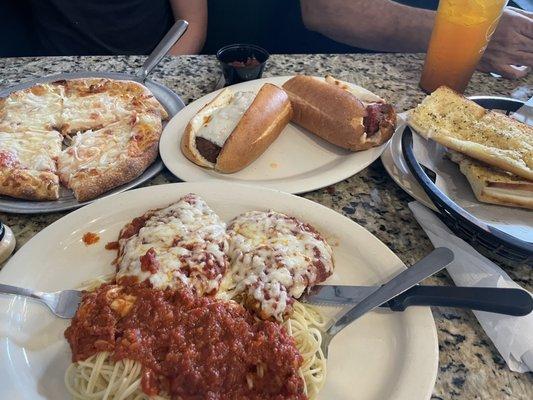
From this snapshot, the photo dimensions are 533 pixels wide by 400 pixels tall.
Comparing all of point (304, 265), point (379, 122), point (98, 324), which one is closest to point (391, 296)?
point (304, 265)

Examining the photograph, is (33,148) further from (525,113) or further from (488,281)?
(525,113)

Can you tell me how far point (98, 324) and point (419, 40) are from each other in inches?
93.0

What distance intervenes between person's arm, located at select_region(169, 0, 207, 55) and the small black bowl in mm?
805

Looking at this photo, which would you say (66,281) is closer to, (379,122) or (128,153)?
(128,153)

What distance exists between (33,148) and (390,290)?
4.61ft

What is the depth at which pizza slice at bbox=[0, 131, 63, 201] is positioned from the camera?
5.05 feet

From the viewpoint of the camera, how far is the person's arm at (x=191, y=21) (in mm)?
2840

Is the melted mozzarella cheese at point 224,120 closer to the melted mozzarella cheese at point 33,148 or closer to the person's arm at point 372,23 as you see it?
the melted mozzarella cheese at point 33,148

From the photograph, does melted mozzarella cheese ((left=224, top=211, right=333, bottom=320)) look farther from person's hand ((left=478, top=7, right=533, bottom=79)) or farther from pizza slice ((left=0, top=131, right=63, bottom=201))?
person's hand ((left=478, top=7, right=533, bottom=79))

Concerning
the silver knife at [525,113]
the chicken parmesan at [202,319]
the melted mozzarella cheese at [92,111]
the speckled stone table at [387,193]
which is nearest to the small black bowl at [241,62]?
the speckled stone table at [387,193]

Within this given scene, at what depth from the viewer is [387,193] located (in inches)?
65.1

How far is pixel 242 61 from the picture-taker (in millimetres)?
2154

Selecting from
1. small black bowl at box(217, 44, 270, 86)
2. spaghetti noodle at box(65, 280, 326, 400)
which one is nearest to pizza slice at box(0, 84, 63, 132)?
small black bowl at box(217, 44, 270, 86)

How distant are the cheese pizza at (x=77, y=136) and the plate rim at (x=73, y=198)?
0.02 meters
